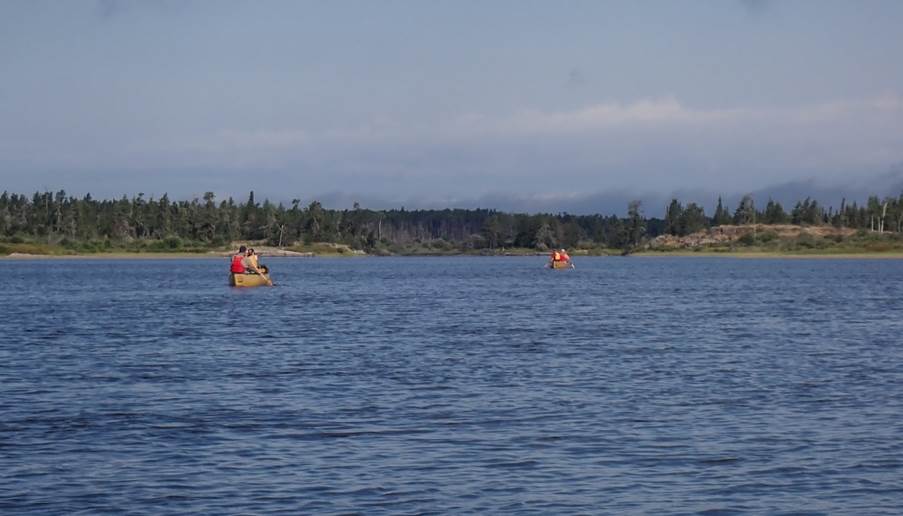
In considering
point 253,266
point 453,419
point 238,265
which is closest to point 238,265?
point 238,265

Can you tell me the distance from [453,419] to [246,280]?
268 ft

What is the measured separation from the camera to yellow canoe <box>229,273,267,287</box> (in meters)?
106

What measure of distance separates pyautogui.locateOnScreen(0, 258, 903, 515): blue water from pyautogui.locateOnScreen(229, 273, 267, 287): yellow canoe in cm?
4753

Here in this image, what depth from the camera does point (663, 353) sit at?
42.7 metres

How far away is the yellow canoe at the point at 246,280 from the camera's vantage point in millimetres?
105688

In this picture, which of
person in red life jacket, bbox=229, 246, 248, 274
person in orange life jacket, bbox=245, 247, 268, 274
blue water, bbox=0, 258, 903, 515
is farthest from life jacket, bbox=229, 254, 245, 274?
blue water, bbox=0, 258, 903, 515

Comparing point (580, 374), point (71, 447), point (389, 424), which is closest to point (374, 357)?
point (580, 374)

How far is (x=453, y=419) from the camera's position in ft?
87.7

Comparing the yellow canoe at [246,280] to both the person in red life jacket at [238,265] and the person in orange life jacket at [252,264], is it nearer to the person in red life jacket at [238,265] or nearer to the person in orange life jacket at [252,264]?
the person in red life jacket at [238,265]

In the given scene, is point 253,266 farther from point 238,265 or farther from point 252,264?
point 238,265

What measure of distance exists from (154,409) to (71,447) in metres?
5.23

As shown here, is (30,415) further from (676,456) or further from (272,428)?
(676,456)

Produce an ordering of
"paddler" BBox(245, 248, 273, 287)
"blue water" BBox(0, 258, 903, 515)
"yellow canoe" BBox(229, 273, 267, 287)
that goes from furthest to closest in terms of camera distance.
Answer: "paddler" BBox(245, 248, 273, 287), "yellow canoe" BBox(229, 273, 267, 287), "blue water" BBox(0, 258, 903, 515)

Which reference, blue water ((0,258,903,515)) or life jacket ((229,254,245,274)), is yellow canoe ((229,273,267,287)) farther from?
blue water ((0,258,903,515))
